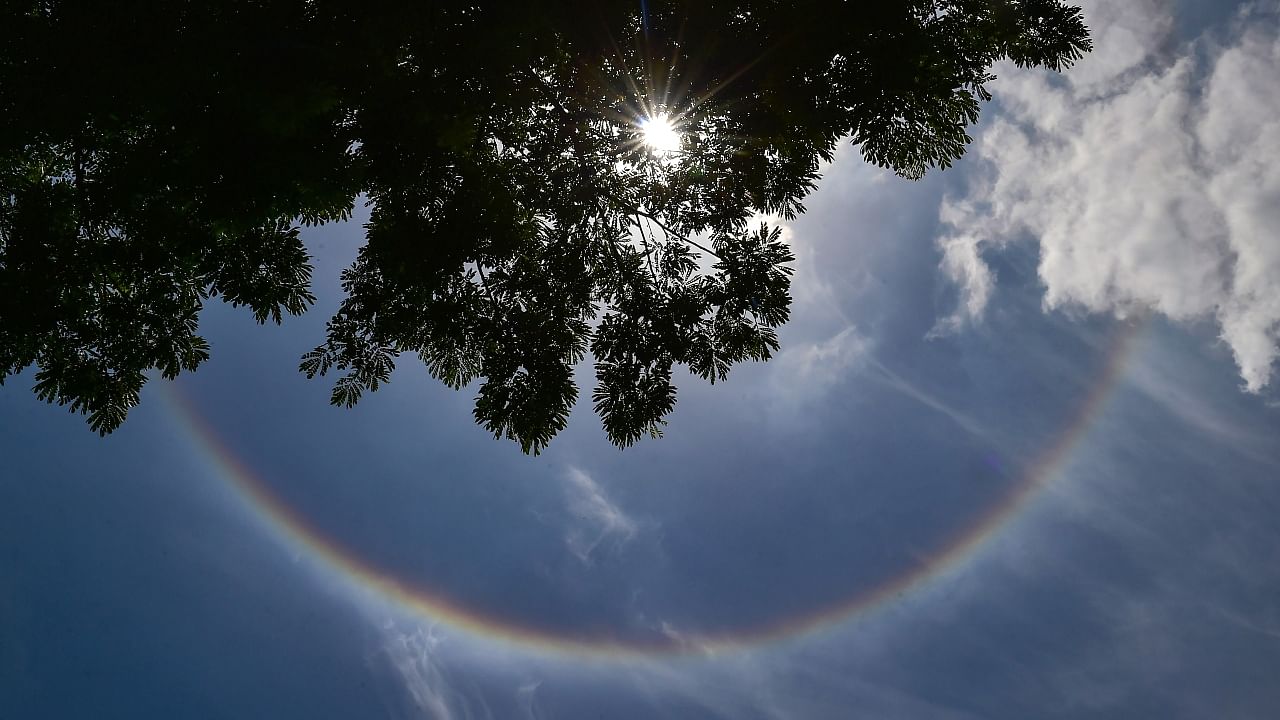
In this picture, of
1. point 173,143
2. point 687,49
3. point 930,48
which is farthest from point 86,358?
point 930,48

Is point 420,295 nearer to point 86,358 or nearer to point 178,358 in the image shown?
point 178,358

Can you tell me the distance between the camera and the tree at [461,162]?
5.39m

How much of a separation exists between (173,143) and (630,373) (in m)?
5.36

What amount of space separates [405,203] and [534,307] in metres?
2.12

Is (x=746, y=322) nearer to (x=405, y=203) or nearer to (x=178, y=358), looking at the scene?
(x=405, y=203)

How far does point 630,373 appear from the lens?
811cm

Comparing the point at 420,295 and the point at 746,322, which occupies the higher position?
the point at 746,322

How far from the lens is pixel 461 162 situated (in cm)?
717

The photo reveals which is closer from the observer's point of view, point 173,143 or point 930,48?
point 173,143

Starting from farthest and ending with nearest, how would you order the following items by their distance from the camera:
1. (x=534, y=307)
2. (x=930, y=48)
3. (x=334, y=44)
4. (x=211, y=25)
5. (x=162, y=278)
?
(x=534, y=307) → (x=162, y=278) → (x=930, y=48) → (x=334, y=44) → (x=211, y=25)

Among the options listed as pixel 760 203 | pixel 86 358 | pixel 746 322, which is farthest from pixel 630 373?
pixel 86 358

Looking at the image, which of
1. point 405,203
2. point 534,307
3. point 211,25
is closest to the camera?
point 211,25

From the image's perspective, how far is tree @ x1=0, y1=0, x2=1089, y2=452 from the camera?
5387mm

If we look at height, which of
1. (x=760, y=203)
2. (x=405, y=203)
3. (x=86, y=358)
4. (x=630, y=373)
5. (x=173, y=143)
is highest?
(x=760, y=203)
